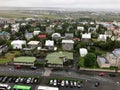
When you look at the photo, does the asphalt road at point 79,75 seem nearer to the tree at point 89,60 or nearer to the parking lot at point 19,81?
the parking lot at point 19,81

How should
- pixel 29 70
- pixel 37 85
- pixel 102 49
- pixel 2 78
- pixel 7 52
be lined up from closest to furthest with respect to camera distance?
pixel 37 85, pixel 2 78, pixel 29 70, pixel 7 52, pixel 102 49

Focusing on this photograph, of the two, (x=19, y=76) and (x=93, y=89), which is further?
(x=19, y=76)

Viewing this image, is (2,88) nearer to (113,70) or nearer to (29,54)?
(29,54)

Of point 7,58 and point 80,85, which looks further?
point 7,58

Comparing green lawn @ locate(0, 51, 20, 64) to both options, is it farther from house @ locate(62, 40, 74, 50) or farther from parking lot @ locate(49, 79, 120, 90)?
house @ locate(62, 40, 74, 50)

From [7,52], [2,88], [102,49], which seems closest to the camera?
[2,88]

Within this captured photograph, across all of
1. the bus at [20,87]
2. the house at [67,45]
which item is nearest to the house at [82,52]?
the house at [67,45]

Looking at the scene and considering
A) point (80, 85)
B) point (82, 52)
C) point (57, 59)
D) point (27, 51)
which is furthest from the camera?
point (27, 51)

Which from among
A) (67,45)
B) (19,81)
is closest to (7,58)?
(19,81)

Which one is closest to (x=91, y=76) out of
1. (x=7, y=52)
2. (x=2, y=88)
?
(x=2, y=88)

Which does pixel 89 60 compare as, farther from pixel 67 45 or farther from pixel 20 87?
pixel 20 87

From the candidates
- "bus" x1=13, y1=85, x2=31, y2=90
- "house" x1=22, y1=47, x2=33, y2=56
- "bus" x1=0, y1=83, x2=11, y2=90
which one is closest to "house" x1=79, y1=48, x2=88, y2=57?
"house" x1=22, y1=47, x2=33, y2=56
